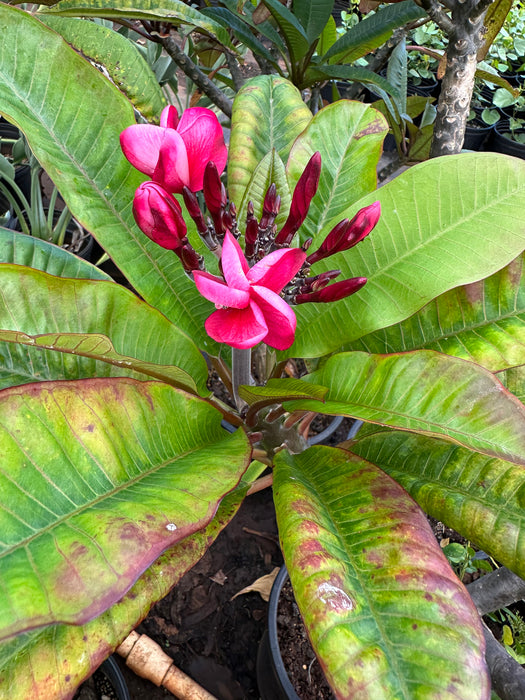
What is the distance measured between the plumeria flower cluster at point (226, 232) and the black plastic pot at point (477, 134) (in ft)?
9.58

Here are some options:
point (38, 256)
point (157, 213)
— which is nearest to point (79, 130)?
point (38, 256)

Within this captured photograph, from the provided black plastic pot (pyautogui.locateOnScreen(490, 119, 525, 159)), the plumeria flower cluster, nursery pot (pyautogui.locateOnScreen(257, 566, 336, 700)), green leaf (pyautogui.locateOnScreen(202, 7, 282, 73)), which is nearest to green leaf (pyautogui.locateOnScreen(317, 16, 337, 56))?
green leaf (pyautogui.locateOnScreen(202, 7, 282, 73))

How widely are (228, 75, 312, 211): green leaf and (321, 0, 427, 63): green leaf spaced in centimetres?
33

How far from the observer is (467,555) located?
1.12 m

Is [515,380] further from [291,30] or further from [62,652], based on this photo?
[291,30]

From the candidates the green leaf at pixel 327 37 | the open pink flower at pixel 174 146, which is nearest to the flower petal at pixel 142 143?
Result: the open pink flower at pixel 174 146

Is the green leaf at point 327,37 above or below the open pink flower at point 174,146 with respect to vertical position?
above

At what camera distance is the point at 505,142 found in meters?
3.14

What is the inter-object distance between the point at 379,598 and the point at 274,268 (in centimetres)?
36

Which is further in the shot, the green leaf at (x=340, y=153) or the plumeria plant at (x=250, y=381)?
the green leaf at (x=340, y=153)

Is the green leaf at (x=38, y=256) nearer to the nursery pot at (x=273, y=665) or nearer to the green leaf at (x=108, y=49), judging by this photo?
the green leaf at (x=108, y=49)

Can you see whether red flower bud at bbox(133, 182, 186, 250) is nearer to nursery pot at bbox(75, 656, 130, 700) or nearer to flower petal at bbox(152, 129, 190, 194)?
flower petal at bbox(152, 129, 190, 194)

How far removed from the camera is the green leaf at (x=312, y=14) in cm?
120

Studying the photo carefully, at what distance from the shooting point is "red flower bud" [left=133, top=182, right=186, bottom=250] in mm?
570
